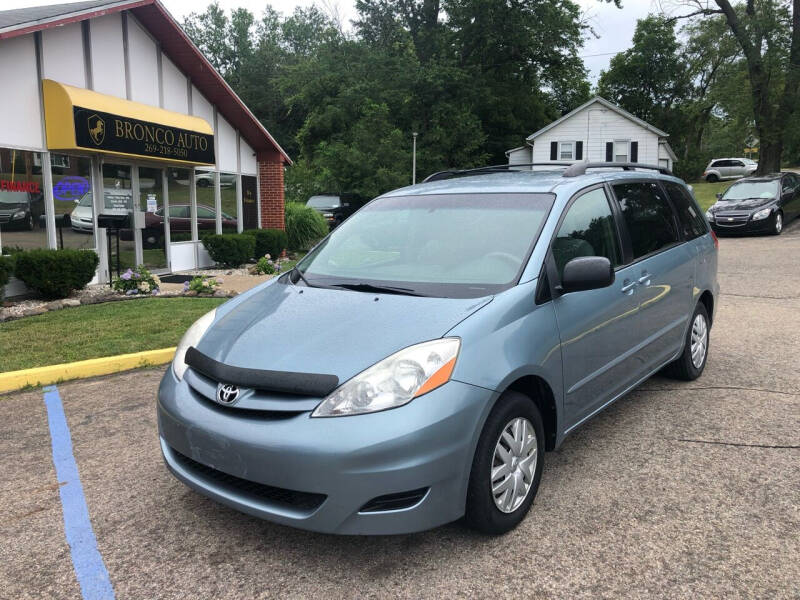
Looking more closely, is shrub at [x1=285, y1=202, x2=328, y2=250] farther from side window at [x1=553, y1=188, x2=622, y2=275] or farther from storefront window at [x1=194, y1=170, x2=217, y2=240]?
side window at [x1=553, y1=188, x2=622, y2=275]

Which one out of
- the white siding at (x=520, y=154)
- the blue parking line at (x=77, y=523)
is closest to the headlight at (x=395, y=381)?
the blue parking line at (x=77, y=523)

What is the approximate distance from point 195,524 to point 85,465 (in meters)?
1.16

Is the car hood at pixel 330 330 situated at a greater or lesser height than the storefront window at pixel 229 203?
lesser

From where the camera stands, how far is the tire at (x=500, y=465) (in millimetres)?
2828

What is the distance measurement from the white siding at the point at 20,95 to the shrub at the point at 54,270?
1.75 meters

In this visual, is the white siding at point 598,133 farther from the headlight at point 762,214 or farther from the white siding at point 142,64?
the white siding at point 142,64

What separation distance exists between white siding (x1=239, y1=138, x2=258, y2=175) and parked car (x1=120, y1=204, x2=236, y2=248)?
1.32 meters

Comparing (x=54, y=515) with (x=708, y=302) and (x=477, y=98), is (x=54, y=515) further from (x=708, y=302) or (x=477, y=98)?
(x=477, y=98)

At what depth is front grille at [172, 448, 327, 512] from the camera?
8.77ft

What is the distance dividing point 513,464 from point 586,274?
1.05 metres

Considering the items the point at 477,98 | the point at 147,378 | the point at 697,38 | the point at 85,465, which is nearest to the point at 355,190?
the point at 477,98

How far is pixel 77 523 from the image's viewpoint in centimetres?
323

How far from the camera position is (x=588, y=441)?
4168mm

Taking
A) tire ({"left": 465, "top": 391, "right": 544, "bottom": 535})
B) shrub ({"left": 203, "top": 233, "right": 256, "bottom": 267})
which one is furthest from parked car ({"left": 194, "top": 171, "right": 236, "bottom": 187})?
tire ({"left": 465, "top": 391, "right": 544, "bottom": 535})
